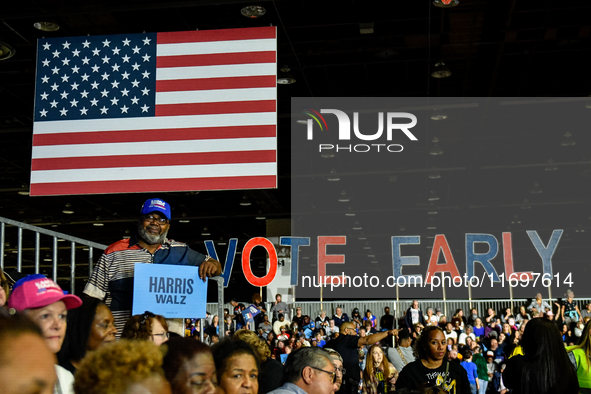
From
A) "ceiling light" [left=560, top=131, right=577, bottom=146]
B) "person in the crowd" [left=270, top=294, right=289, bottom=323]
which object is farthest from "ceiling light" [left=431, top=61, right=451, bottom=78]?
"person in the crowd" [left=270, top=294, right=289, bottom=323]

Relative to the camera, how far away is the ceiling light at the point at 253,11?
1338 centimetres

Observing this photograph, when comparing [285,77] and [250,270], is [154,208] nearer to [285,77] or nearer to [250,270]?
[285,77]

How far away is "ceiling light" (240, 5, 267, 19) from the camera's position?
43.9ft

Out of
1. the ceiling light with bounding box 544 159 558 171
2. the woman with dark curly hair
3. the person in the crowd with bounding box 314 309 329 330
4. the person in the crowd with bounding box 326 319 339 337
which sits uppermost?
the ceiling light with bounding box 544 159 558 171

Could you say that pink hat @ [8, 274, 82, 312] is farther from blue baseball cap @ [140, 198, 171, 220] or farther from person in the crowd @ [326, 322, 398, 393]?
person in the crowd @ [326, 322, 398, 393]

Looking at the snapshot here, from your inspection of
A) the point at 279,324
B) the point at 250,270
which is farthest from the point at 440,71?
the point at 279,324

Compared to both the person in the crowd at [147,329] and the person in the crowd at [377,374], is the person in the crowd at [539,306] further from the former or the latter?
the person in the crowd at [147,329]

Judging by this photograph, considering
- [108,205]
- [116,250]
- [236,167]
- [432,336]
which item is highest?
[108,205]

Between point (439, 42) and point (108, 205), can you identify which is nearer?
point (439, 42)

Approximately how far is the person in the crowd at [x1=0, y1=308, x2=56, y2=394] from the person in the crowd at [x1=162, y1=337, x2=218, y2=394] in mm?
1086

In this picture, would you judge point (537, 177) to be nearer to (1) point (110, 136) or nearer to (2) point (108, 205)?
(2) point (108, 205)

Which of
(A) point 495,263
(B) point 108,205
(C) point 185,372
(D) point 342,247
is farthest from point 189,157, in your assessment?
(A) point 495,263

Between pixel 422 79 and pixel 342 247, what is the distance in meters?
30.4

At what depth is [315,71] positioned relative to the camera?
57.6 feet
